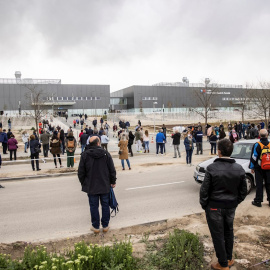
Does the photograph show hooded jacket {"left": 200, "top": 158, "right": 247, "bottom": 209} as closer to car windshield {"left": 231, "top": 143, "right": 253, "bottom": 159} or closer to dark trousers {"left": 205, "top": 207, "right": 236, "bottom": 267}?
dark trousers {"left": 205, "top": 207, "right": 236, "bottom": 267}

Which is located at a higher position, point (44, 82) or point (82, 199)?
point (44, 82)

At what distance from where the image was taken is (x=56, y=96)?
244ft

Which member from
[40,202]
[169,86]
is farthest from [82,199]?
[169,86]

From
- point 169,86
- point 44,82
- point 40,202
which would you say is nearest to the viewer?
point 40,202

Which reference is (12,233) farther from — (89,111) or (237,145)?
(89,111)

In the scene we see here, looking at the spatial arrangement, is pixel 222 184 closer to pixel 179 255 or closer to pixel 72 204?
pixel 179 255

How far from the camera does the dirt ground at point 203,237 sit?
4.38 m

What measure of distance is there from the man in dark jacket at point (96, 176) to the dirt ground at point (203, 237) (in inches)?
21.9

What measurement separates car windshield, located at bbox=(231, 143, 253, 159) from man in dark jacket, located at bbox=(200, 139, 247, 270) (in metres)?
5.37

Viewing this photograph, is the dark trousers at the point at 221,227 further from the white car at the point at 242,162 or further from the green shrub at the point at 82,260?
the white car at the point at 242,162

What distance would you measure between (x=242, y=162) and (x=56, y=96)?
71.4 metres

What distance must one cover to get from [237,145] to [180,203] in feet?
10.6

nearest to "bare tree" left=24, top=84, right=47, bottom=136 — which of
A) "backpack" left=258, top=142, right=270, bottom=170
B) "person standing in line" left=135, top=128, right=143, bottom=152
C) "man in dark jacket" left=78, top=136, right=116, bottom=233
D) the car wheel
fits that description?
"person standing in line" left=135, top=128, right=143, bottom=152

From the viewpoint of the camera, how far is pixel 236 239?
498 centimetres
